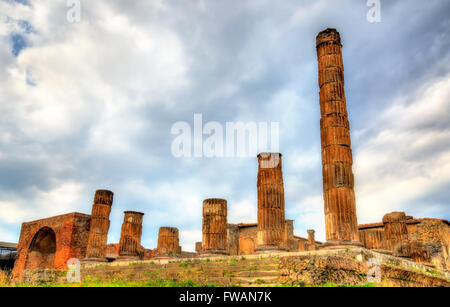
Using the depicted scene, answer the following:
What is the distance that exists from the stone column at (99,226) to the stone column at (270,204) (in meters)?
8.73

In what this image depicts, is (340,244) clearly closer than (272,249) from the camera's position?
Yes

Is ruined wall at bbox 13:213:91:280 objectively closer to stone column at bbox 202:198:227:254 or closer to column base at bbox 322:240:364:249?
stone column at bbox 202:198:227:254

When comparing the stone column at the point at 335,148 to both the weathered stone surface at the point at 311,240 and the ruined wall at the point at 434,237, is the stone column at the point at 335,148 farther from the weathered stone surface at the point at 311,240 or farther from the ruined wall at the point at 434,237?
the weathered stone surface at the point at 311,240

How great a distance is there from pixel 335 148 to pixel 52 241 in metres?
19.1

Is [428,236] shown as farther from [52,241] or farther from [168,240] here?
[52,241]

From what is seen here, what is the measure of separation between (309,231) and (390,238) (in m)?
15.9

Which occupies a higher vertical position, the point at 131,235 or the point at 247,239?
the point at 247,239

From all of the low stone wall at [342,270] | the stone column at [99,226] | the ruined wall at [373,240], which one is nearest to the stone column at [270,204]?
the low stone wall at [342,270]

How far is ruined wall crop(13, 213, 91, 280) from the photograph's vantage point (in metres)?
19.0

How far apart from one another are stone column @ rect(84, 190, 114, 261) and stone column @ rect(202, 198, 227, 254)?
591cm

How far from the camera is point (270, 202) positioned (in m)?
13.8

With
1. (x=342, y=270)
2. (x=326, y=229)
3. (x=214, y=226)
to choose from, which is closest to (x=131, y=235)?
(x=214, y=226)
